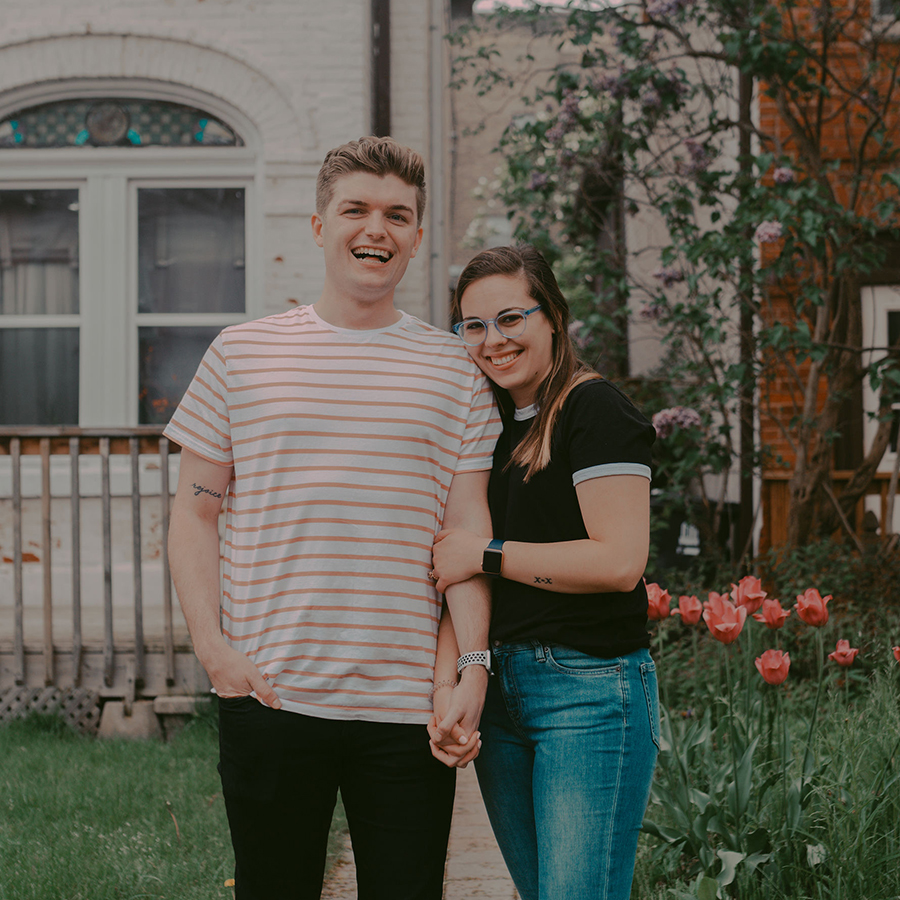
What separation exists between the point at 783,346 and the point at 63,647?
4.39 meters

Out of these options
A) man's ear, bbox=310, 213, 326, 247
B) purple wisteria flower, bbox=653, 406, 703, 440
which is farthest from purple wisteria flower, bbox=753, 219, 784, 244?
man's ear, bbox=310, 213, 326, 247

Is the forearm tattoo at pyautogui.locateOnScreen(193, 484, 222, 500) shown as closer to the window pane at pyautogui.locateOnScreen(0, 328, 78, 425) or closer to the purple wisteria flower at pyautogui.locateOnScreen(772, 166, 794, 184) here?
the purple wisteria flower at pyautogui.locateOnScreen(772, 166, 794, 184)

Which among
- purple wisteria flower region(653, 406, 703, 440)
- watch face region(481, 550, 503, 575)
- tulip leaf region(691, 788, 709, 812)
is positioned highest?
purple wisteria flower region(653, 406, 703, 440)

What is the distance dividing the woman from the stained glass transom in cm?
517

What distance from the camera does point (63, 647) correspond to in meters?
5.15

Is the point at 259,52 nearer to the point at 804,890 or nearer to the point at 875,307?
the point at 875,307

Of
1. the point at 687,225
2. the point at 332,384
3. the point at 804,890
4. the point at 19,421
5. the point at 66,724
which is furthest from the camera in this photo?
the point at 19,421

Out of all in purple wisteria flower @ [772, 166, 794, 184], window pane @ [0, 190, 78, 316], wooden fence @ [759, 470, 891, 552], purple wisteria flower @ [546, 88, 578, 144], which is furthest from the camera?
wooden fence @ [759, 470, 891, 552]

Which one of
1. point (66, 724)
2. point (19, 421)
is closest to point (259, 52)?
point (19, 421)

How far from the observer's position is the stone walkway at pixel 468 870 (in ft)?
9.87

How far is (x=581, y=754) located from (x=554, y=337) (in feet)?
2.69

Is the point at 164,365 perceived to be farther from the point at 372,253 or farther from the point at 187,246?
the point at 372,253

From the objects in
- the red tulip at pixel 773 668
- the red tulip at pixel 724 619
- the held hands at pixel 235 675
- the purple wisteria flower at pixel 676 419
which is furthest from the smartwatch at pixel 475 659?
the purple wisteria flower at pixel 676 419

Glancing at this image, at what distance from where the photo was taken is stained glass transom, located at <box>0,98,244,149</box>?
6.33 metres
